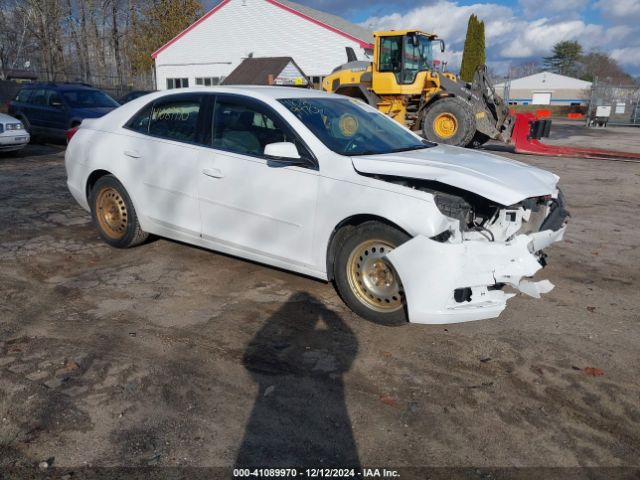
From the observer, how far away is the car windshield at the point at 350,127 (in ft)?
14.5

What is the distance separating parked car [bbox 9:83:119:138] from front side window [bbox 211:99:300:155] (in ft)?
35.6

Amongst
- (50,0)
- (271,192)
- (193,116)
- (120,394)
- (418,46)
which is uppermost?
(50,0)

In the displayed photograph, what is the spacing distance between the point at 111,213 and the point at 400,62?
11.5 metres

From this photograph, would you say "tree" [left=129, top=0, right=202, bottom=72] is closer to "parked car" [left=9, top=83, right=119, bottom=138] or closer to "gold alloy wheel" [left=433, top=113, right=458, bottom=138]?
"parked car" [left=9, top=83, right=119, bottom=138]

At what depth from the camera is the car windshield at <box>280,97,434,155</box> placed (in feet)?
14.5

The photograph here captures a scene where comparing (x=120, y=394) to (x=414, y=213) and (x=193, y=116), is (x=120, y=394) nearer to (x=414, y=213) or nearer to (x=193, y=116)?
(x=414, y=213)

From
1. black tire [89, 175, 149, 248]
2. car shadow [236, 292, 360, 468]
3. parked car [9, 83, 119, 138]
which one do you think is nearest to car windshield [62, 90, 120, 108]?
parked car [9, 83, 119, 138]

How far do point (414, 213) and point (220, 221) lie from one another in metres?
1.85

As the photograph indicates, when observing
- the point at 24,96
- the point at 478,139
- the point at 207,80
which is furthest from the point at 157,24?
the point at 478,139

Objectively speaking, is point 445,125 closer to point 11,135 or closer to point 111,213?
point 11,135

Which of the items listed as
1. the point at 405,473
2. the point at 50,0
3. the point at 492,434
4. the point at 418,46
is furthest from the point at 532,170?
the point at 50,0

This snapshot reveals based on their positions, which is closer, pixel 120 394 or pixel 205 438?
pixel 205 438

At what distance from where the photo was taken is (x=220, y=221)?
4711mm

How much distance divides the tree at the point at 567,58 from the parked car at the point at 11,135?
356 feet
